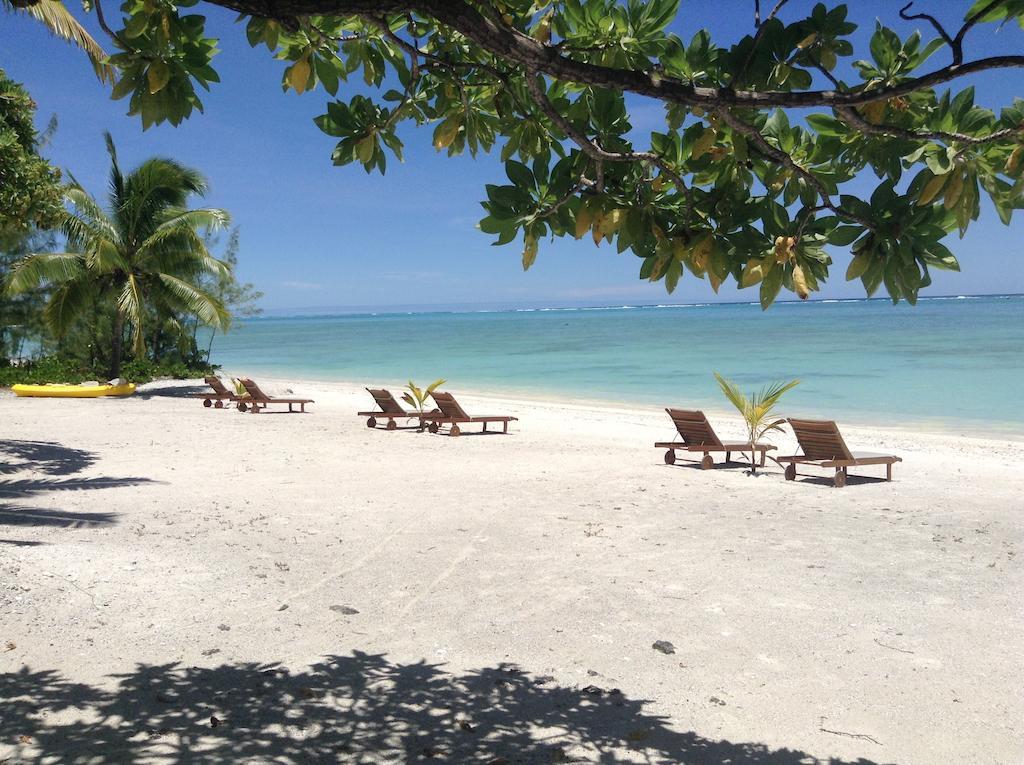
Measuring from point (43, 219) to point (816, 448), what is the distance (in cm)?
987

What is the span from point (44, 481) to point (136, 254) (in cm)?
1276

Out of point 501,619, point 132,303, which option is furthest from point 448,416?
point 132,303

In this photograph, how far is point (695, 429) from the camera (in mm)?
10375

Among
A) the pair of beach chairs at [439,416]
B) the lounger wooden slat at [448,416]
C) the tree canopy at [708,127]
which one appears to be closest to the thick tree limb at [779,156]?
the tree canopy at [708,127]

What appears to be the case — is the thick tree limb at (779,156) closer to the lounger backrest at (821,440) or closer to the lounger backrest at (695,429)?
the lounger backrest at (821,440)

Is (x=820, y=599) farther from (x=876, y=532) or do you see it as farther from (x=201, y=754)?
(x=201, y=754)

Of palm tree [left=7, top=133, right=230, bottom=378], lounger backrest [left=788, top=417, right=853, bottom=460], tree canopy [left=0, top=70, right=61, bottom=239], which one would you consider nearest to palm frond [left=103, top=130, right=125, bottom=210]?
palm tree [left=7, top=133, right=230, bottom=378]

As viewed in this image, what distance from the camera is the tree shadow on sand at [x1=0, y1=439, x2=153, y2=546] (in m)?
6.19

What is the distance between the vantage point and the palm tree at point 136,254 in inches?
726

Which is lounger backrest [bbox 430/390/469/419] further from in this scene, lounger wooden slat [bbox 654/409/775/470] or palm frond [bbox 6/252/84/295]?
palm frond [bbox 6/252/84/295]

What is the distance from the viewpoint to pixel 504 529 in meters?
6.67

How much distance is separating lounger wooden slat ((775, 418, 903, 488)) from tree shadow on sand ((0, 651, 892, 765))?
243 inches

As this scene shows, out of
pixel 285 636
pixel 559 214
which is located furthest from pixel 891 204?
pixel 285 636

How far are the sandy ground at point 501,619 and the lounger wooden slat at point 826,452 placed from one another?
363 millimetres
